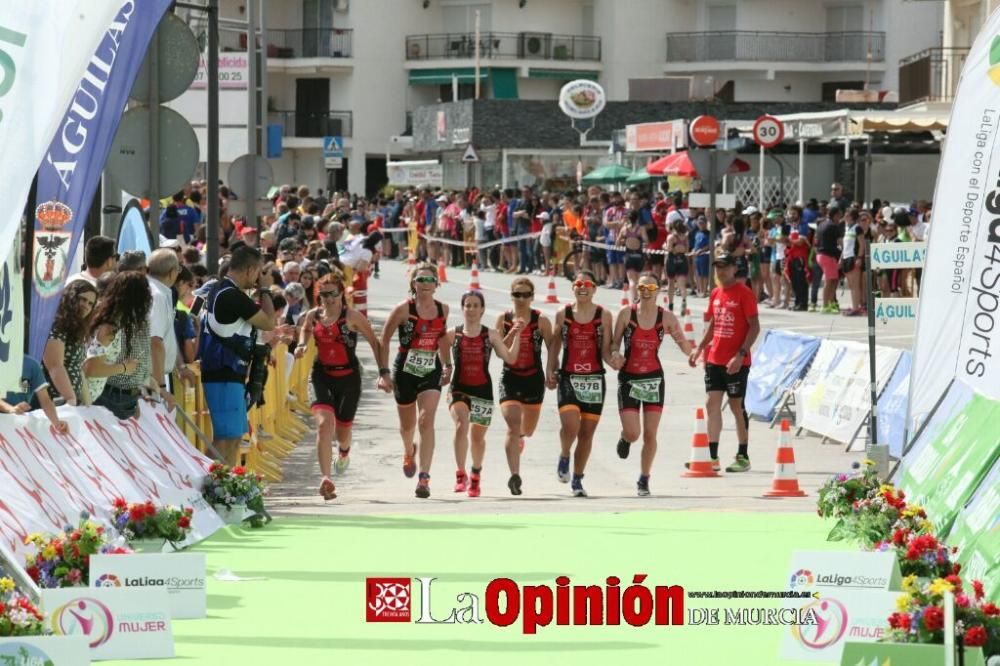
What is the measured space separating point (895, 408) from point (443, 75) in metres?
60.4

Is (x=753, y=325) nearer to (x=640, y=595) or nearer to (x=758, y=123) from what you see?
(x=640, y=595)

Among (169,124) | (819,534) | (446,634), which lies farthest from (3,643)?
(169,124)

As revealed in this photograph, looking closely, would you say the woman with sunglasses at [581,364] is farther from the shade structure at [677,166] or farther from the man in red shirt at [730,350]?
the shade structure at [677,166]

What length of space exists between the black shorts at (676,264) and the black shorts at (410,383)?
1906 cm

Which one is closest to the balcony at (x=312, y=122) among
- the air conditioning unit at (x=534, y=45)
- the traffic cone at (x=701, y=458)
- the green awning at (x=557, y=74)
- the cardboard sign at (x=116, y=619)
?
the air conditioning unit at (x=534, y=45)

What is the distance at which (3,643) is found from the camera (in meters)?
7.28

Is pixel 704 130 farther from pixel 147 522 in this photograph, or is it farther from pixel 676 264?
pixel 147 522

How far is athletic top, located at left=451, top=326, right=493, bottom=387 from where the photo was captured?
1582 centimetres

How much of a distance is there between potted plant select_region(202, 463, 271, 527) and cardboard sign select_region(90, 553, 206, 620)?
367 centimetres

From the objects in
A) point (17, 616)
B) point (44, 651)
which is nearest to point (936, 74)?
point (17, 616)

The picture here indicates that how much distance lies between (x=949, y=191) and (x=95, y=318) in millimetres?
5509

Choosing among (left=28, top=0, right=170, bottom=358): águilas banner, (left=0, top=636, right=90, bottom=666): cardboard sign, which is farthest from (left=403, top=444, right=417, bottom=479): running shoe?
(left=0, top=636, right=90, bottom=666): cardboard sign

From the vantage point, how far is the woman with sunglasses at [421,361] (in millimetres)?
15883

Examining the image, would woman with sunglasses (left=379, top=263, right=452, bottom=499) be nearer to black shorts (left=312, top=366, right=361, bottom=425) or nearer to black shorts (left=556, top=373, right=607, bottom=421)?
black shorts (left=312, top=366, right=361, bottom=425)
